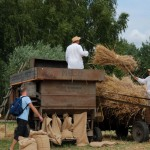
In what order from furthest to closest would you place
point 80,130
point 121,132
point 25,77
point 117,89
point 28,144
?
point 121,132, point 117,89, point 25,77, point 80,130, point 28,144

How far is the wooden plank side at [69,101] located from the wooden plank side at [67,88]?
0.34 feet

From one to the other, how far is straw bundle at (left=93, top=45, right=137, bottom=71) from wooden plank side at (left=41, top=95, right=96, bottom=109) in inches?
63.8

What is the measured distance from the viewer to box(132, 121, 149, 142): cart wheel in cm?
1240

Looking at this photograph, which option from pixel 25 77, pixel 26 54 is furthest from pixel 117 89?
pixel 26 54

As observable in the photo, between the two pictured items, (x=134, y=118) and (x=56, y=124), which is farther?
(x=134, y=118)

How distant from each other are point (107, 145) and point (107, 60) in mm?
2873

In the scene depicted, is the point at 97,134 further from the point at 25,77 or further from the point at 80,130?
the point at 25,77

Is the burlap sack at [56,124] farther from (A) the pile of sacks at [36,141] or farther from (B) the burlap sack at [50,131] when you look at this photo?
(A) the pile of sacks at [36,141]

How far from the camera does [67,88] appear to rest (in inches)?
471

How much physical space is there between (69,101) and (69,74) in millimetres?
721

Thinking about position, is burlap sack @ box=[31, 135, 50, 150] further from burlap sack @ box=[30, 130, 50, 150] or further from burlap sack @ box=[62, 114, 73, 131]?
burlap sack @ box=[62, 114, 73, 131]

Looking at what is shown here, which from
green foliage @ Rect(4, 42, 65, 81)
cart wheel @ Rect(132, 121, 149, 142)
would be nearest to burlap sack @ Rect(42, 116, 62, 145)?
cart wheel @ Rect(132, 121, 149, 142)

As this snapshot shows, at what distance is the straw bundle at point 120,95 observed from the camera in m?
12.8

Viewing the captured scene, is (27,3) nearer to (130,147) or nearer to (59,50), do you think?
(59,50)
